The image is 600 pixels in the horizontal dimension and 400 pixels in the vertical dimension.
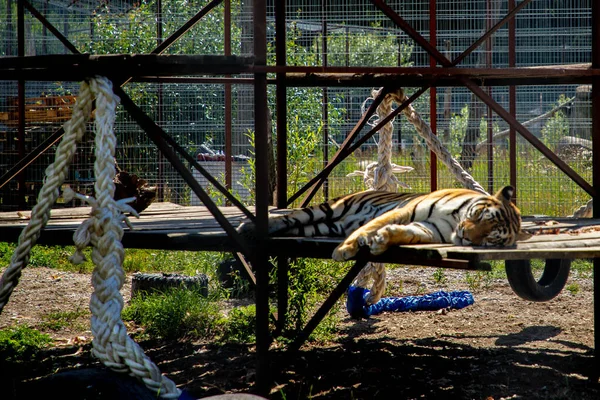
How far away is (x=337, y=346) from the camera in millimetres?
6273

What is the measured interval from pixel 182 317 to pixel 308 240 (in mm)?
2333

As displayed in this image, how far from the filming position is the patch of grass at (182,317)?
656cm

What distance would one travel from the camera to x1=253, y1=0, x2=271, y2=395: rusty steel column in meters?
4.52

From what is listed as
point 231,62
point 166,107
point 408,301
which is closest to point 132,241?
point 231,62

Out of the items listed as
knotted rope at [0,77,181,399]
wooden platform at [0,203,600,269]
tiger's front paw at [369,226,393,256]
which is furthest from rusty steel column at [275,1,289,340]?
knotted rope at [0,77,181,399]

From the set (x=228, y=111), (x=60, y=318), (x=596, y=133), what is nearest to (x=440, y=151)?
(x=596, y=133)

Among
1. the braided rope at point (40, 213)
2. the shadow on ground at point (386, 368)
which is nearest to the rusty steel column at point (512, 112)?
the shadow on ground at point (386, 368)

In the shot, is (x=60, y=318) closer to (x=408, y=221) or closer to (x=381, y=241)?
(x=408, y=221)

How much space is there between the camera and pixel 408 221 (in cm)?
483

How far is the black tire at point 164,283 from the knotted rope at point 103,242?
373 cm

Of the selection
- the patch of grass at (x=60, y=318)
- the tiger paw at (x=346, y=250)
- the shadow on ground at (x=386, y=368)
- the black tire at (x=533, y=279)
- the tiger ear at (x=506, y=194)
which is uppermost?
the tiger ear at (x=506, y=194)

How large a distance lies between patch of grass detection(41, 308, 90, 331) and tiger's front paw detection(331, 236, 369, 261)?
3584 millimetres

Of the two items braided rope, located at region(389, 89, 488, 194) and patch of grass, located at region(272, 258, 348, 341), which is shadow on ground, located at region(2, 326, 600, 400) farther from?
braided rope, located at region(389, 89, 488, 194)

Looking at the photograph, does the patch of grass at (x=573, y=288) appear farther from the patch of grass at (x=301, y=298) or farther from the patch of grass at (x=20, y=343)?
the patch of grass at (x=20, y=343)
